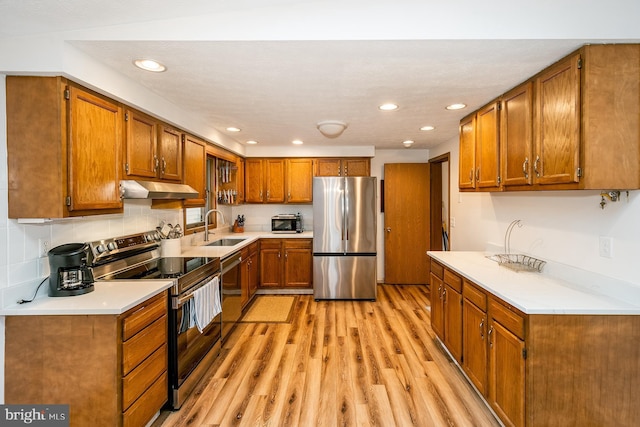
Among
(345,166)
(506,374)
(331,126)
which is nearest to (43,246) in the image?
(331,126)

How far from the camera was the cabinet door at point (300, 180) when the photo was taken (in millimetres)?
5156

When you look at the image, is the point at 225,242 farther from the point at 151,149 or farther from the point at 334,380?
the point at 334,380

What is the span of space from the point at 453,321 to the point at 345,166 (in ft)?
9.82

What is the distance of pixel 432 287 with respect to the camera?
329 cm

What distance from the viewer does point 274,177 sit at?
5211 mm

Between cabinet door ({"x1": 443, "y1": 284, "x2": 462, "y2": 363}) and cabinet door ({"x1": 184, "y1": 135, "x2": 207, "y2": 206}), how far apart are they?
265 centimetres

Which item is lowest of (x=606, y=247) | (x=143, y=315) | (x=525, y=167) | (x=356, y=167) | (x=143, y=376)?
(x=143, y=376)

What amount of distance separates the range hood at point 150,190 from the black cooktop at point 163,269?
575 mm

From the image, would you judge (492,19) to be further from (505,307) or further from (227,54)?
(505,307)

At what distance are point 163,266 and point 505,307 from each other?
8.30 ft

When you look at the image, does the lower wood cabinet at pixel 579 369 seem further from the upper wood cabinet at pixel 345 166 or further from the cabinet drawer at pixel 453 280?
the upper wood cabinet at pixel 345 166

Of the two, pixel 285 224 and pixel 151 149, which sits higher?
pixel 151 149

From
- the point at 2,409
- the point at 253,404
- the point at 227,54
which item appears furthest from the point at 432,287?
the point at 2,409

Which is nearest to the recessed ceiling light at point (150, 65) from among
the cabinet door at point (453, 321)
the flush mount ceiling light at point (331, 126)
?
the flush mount ceiling light at point (331, 126)
